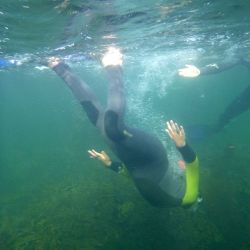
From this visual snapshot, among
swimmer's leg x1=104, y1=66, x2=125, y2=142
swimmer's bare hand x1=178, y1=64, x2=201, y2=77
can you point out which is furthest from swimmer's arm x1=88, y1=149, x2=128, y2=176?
swimmer's bare hand x1=178, y1=64, x2=201, y2=77

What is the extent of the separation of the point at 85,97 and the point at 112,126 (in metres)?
2.16

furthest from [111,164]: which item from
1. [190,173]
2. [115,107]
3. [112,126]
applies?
[190,173]

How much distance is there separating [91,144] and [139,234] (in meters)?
17.2

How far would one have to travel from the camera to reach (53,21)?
484 inches

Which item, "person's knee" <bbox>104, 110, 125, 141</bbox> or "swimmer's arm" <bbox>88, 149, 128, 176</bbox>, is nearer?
"person's knee" <bbox>104, 110, 125, 141</bbox>

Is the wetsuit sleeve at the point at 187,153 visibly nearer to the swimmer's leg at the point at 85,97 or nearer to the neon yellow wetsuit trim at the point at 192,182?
the neon yellow wetsuit trim at the point at 192,182

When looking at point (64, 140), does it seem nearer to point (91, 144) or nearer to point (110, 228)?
point (91, 144)

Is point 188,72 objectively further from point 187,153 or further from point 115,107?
point 187,153

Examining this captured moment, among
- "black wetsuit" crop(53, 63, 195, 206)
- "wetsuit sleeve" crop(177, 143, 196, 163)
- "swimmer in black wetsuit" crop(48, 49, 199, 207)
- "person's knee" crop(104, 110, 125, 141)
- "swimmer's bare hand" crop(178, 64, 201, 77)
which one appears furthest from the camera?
"swimmer's bare hand" crop(178, 64, 201, 77)

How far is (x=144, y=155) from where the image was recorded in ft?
29.5

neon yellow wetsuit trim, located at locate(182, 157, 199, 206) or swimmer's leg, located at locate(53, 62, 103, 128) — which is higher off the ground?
swimmer's leg, located at locate(53, 62, 103, 128)

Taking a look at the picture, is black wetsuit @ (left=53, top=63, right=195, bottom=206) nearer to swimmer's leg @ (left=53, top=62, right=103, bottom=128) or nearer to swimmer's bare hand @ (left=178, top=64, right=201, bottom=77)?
swimmer's leg @ (left=53, top=62, right=103, bottom=128)

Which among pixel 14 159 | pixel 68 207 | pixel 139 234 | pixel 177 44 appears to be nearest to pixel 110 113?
pixel 139 234

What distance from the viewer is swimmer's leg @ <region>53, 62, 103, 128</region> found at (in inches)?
408
